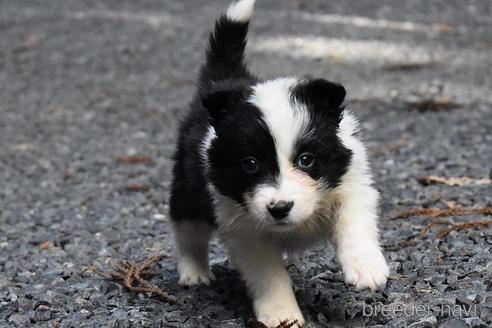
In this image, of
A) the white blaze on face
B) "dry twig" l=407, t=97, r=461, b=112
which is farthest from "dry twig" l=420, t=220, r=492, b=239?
"dry twig" l=407, t=97, r=461, b=112

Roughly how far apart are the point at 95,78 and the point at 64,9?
5598 millimetres

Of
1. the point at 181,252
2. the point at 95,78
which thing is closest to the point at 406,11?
the point at 95,78

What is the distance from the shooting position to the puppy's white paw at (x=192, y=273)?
16.6 ft

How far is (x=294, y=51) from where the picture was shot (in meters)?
14.5

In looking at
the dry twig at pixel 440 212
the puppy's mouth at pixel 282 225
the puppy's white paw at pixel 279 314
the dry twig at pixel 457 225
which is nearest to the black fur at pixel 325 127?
the puppy's mouth at pixel 282 225

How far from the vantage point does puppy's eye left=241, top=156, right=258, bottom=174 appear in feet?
12.5

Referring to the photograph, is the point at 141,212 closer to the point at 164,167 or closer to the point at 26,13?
the point at 164,167

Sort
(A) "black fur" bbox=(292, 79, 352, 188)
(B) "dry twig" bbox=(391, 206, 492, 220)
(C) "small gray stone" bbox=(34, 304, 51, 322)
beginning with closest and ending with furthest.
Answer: (A) "black fur" bbox=(292, 79, 352, 188) < (C) "small gray stone" bbox=(34, 304, 51, 322) < (B) "dry twig" bbox=(391, 206, 492, 220)

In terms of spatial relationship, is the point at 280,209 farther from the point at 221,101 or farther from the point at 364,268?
the point at 221,101

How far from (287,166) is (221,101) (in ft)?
1.88

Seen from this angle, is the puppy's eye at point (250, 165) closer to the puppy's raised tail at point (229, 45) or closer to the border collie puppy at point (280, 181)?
the border collie puppy at point (280, 181)

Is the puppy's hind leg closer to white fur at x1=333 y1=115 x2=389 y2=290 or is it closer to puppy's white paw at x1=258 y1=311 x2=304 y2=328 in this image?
puppy's white paw at x1=258 y1=311 x2=304 y2=328

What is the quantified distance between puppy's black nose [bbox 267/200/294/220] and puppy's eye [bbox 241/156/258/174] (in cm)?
24

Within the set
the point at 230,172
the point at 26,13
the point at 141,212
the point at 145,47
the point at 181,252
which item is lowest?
the point at 26,13
